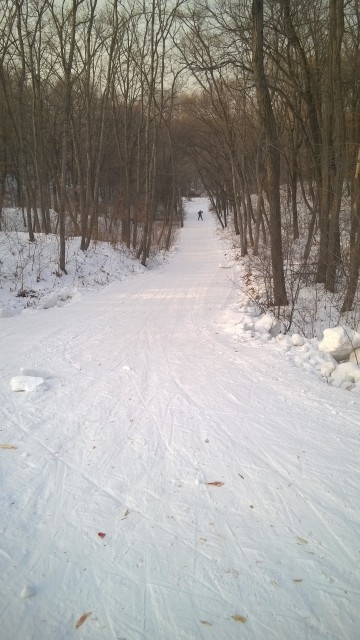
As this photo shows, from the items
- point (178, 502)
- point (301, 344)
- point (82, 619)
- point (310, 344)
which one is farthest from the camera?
point (301, 344)

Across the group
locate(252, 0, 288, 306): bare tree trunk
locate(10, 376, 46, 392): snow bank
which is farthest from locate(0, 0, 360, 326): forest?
locate(10, 376, 46, 392): snow bank

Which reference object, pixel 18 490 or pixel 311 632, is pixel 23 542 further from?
pixel 311 632

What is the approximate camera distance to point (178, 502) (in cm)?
298

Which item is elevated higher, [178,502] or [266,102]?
[266,102]

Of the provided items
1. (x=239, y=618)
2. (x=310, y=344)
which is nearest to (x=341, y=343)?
(x=310, y=344)

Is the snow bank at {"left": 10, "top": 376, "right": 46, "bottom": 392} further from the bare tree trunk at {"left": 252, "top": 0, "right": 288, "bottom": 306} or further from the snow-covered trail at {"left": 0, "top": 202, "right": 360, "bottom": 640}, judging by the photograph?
the bare tree trunk at {"left": 252, "top": 0, "right": 288, "bottom": 306}

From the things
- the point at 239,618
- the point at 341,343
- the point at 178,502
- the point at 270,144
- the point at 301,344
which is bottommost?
the point at 239,618

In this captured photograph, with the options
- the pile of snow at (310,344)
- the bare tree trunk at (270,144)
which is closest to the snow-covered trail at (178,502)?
the pile of snow at (310,344)

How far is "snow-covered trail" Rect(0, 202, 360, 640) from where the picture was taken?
2.18 m

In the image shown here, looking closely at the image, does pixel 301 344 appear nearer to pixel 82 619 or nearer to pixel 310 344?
pixel 310 344

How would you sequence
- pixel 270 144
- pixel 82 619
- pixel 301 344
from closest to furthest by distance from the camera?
pixel 82 619
pixel 301 344
pixel 270 144

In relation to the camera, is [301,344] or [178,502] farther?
[301,344]

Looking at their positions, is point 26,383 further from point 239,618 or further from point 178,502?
point 239,618

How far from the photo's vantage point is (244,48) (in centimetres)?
1025
